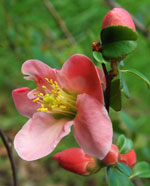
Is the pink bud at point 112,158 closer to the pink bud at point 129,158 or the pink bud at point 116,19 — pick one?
the pink bud at point 129,158

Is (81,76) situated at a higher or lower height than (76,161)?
higher

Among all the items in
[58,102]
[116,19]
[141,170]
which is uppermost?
[116,19]

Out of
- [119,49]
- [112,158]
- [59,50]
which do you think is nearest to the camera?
[119,49]

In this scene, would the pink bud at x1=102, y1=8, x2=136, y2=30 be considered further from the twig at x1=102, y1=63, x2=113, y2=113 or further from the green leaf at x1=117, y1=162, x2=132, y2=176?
the green leaf at x1=117, y1=162, x2=132, y2=176

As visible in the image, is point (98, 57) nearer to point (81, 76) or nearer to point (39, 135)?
point (81, 76)

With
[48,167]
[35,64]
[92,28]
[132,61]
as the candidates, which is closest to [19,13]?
[92,28]

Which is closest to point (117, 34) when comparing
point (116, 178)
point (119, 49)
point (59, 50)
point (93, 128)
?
point (119, 49)

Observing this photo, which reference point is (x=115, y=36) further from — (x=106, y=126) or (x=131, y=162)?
(x=131, y=162)
